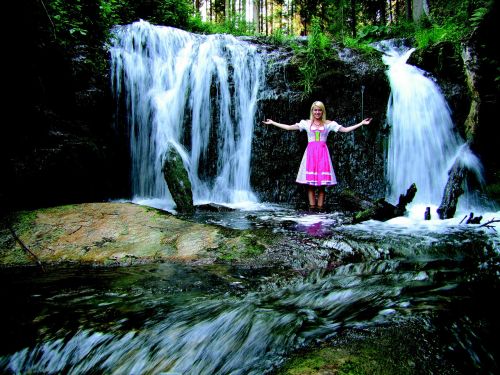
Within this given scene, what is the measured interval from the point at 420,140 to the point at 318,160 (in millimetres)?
2869

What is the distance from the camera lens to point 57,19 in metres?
5.64

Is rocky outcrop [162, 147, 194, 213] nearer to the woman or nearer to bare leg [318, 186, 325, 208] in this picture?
the woman

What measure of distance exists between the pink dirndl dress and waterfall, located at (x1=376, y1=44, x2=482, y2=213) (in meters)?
2.17

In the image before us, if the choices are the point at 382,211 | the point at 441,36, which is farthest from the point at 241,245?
the point at 441,36

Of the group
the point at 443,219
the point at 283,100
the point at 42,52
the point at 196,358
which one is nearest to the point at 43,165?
the point at 42,52

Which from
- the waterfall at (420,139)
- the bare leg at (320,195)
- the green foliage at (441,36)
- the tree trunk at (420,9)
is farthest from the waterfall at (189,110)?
the tree trunk at (420,9)

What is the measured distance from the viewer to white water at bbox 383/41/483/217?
7273mm

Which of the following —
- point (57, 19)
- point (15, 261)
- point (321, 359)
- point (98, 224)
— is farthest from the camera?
point (57, 19)

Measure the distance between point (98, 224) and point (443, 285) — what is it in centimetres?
368

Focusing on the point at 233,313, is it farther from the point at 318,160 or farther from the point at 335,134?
the point at 335,134

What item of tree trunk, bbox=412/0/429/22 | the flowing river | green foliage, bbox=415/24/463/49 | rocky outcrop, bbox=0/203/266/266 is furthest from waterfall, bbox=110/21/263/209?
tree trunk, bbox=412/0/429/22

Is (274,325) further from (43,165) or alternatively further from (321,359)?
(43,165)

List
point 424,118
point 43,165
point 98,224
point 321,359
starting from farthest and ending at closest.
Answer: point 424,118 → point 43,165 → point 98,224 → point 321,359

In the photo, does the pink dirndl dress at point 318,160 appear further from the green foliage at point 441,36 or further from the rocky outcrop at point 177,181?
the green foliage at point 441,36
